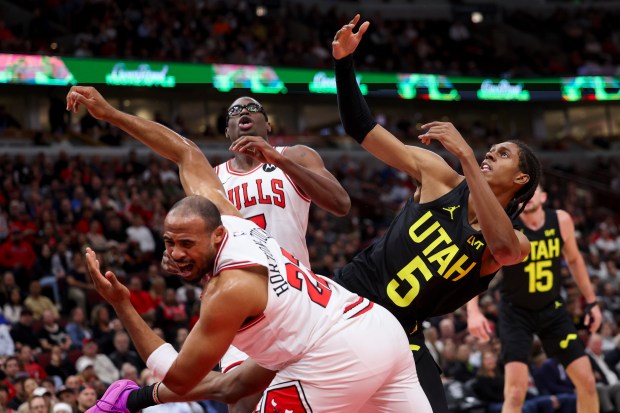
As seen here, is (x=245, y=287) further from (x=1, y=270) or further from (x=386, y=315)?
(x=1, y=270)

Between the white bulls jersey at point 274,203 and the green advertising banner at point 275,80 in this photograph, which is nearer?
the white bulls jersey at point 274,203

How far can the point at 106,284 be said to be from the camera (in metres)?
4.47

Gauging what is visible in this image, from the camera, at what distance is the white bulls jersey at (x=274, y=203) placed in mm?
6422

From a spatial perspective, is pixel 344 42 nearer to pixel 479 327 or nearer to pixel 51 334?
pixel 479 327

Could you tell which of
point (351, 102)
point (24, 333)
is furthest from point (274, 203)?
point (24, 333)

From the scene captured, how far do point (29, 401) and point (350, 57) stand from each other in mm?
6340

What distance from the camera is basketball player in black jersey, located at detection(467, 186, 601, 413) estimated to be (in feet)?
28.8

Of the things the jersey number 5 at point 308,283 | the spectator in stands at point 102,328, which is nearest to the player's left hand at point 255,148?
the jersey number 5 at point 308,283

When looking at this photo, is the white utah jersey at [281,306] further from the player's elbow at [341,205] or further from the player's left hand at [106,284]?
the player's elbow at [341,205]

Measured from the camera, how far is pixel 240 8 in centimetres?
2792

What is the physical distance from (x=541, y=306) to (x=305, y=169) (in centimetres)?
409

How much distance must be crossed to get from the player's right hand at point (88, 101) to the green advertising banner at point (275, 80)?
50.9 ft

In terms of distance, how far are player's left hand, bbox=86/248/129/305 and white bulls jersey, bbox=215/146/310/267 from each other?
6.33 feet

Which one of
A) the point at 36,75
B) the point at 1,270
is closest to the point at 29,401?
the point at 1,270
